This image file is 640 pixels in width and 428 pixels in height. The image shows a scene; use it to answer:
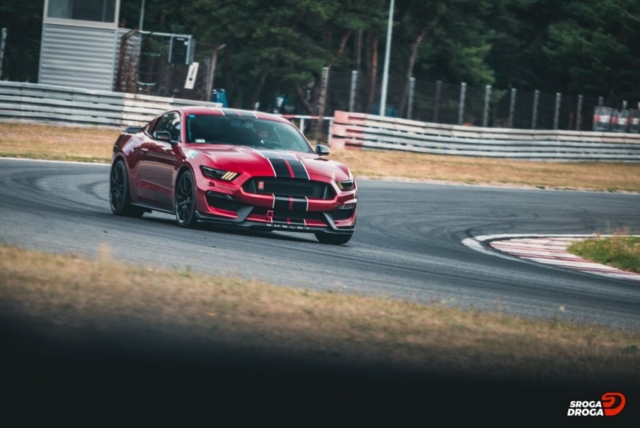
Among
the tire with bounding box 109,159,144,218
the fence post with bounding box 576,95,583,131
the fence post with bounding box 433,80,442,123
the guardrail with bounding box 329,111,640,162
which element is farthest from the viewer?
the fence post with bounding box 576,95,583,131

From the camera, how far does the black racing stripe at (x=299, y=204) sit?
469 inches

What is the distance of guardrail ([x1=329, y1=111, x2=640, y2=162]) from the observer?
32156 mm

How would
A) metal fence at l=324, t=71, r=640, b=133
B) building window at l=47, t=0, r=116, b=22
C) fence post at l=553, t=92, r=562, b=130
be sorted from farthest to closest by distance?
fence post at l=553, t=92, r=562, b=130, building window at l=47, t=0, r=116, b=22, metal fence at l=324, t=71, r=640, b=133

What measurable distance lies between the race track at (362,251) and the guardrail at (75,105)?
12.0 metres

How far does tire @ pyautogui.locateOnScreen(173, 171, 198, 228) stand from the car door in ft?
0.57

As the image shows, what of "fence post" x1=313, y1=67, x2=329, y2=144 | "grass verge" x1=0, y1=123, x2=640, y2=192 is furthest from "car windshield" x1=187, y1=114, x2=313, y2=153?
"fence post" x1=313, y1=67, x2=329, y2=144

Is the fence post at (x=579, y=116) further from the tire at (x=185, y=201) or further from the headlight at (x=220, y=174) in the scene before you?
the headlight at (x=220, y=174)

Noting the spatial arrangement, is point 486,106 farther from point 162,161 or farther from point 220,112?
point 162,161

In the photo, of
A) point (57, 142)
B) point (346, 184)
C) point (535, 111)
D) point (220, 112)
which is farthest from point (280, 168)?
point (535, 111)

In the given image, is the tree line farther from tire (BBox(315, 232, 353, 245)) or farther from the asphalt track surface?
tire (BBox(315, 232, 353, 245))

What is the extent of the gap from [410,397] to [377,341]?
1122 millimetres

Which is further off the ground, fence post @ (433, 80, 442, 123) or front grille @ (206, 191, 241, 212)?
fence post @ (433, 80, 442, 123)

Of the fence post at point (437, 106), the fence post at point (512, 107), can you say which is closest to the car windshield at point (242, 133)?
the fence post at point (437, 106)

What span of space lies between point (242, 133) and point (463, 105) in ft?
79.2
